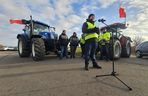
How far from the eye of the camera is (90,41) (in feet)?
34.7

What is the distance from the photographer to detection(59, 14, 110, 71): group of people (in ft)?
34.3

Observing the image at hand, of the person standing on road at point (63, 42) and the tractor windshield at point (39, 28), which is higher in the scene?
the tractor windshield at point (39, 28)

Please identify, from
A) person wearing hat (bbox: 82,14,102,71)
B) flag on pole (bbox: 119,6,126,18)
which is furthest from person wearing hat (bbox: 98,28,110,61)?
person wearing hat (bbox: 82,14,102,71)

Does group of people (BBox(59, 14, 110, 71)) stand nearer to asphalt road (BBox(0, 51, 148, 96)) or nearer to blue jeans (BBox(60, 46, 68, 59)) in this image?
blue jeans (BBox(60, 46, 68, 59))

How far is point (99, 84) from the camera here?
304 inches

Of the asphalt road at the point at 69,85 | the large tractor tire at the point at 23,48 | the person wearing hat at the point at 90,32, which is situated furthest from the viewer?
the large tractor tire at the point at 23,48

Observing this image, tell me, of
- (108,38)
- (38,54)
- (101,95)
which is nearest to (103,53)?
(108,38)

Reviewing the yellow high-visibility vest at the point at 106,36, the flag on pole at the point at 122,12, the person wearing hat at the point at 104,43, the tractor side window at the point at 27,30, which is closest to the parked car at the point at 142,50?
the flag on pole at the point at 122,12

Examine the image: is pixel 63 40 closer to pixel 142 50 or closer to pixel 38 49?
pixel 38 49

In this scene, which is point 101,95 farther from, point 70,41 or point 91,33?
point 70,41

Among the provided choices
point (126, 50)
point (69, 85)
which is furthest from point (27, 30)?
point (69, 85)

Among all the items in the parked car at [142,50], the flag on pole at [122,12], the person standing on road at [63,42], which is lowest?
the parked car at [142,50]

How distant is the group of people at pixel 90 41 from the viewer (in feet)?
34.3

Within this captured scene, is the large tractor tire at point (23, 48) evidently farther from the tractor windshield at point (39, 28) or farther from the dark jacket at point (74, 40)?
the dark jacket at point (74, 40)
